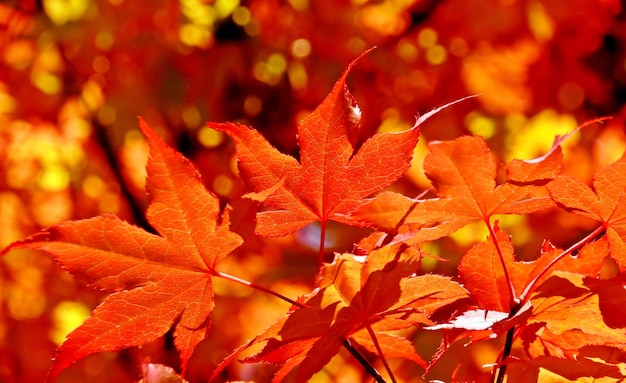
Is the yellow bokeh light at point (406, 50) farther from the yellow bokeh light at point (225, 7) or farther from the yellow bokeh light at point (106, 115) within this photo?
the yellow bokeh light at point (106, 115)

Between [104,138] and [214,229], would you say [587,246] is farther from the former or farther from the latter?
[104,138]

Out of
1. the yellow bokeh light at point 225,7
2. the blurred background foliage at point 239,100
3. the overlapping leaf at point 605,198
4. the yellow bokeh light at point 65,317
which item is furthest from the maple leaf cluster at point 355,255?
A: the yellow bokeh light at point 225,7

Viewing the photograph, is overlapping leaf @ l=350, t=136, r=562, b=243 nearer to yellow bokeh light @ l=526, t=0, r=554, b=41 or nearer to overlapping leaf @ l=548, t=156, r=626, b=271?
overlapping leaf @ l=548, t=156, r=626, b=271

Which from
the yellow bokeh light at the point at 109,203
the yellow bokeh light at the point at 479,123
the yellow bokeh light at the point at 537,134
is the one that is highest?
the yellow bokeh light at the point at 479,123

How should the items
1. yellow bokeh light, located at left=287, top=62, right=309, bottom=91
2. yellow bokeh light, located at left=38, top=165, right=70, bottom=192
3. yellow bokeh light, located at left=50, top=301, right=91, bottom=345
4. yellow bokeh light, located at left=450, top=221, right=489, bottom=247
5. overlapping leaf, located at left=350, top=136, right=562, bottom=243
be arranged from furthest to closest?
yellow bokeh light, located at left=38, top=165, right=70, bottom=192 < yellow bokeh light, located at left=287, top=62, right=309, bottom=91 < yellow bokeh light, located at left=50, top=301, right=91, bottom=345 < yellow bokeh light, located at left=450, top=221, right=489, bottom=247 < overlapping leaf, located at left=350, top=136, right=562, bottom=243

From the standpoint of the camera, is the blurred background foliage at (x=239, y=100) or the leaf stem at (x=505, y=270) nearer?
the leaf stem at (x=505, y=270)

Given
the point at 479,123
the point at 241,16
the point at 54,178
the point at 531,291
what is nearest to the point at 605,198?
the point at 531,291

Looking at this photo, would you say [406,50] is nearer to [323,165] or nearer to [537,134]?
[537,134]

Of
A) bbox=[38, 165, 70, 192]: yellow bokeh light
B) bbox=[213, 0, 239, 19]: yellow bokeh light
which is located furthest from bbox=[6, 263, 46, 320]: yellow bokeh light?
bbox=[213, 0, 239, 19]: yellow bokeh light
